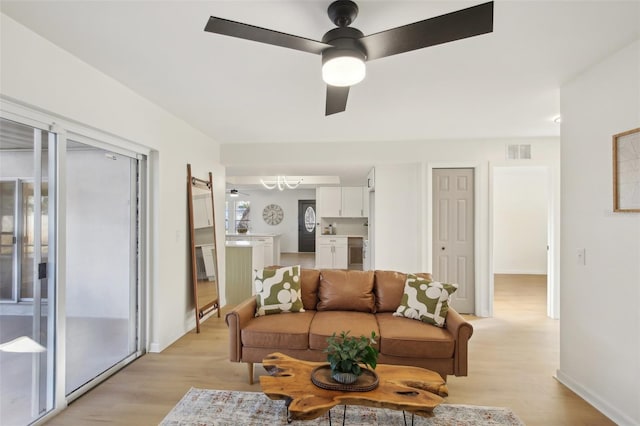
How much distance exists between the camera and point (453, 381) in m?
2.84

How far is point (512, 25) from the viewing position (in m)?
1.94

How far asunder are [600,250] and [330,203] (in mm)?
6394

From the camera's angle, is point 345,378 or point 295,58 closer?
point 345,378

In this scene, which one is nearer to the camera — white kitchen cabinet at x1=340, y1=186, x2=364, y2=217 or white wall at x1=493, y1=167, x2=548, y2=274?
white wall at x1=493, y1=167, x2=548, y2=274

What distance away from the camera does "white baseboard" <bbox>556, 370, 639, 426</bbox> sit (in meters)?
2.19

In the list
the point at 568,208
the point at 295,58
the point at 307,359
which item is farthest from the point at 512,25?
the point at 307,359

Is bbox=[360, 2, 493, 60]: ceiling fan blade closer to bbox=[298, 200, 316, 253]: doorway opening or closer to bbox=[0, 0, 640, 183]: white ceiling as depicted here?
bbox=[0, 0, 640, 183]: white ceiling

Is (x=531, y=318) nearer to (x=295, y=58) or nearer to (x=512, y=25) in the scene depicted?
(x=512, y=25)

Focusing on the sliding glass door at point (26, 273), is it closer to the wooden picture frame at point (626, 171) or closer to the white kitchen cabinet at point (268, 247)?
the wooden picture frame at point (626, 171)

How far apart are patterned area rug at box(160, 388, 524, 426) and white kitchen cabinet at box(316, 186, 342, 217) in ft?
20.3

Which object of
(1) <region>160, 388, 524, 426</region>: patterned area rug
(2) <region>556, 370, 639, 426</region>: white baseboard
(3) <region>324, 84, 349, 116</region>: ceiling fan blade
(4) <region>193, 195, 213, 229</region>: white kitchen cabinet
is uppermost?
(3) <region>324, 84, 349, 116</region>: ceiling fan blade

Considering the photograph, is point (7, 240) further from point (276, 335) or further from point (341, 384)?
point (341, 384)

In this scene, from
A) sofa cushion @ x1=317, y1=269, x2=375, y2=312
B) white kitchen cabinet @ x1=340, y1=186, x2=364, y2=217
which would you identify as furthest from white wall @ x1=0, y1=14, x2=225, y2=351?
white kitchen cabinet @ x1=340, y1=186, x2=364, y2=217

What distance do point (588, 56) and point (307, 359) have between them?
2.99 m
